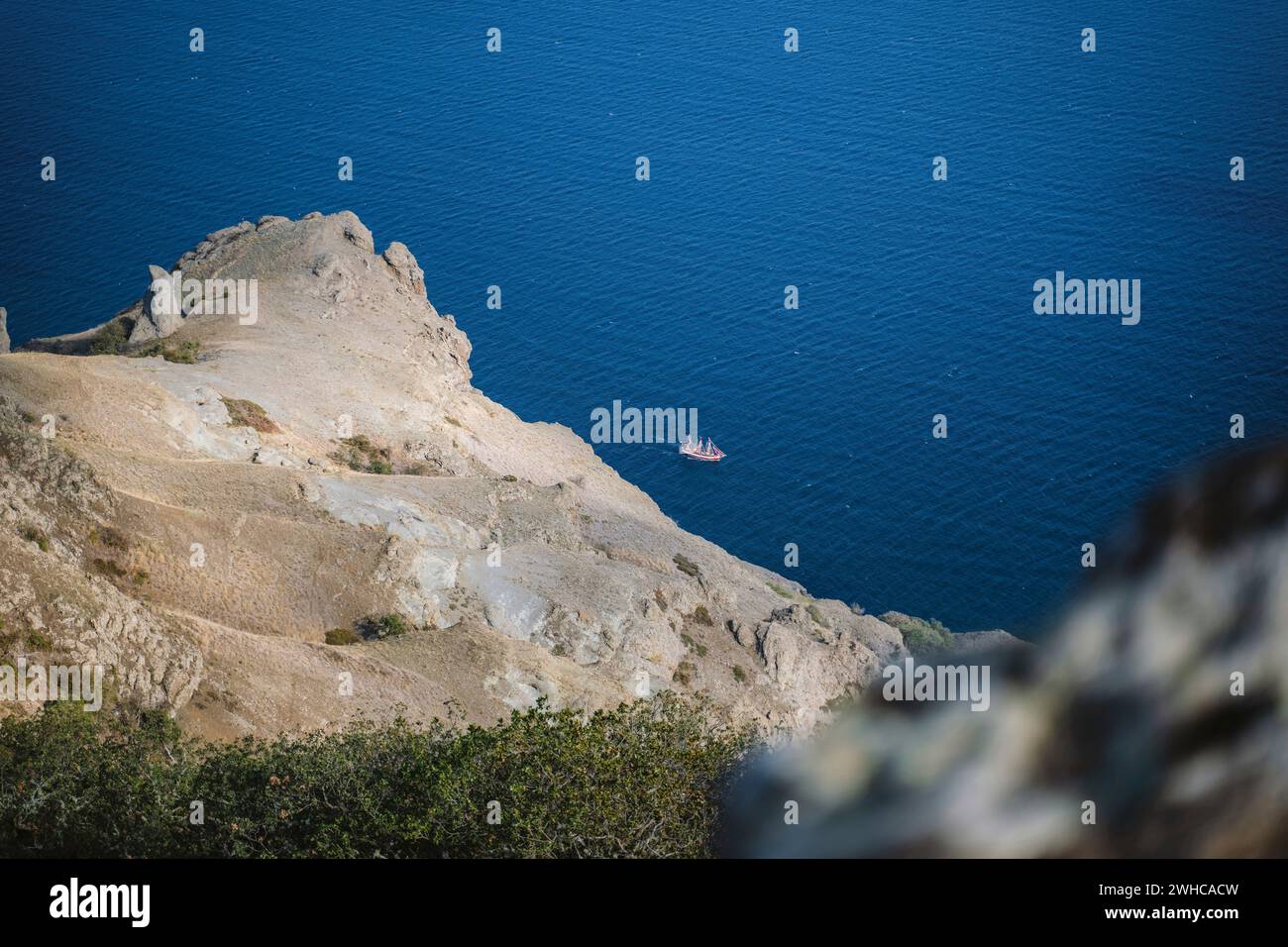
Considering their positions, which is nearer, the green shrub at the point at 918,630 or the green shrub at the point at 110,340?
A: the green shrub at the point at 918,630

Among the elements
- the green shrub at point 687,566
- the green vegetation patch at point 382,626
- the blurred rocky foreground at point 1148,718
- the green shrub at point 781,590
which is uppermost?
the green shrub at point 687,566

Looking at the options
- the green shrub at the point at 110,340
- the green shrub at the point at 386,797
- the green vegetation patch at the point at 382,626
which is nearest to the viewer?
the green shrub at the point at 386,797

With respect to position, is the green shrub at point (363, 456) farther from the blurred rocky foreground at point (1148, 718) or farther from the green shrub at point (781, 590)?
the blurred rocky foreground at point (1148, 718)

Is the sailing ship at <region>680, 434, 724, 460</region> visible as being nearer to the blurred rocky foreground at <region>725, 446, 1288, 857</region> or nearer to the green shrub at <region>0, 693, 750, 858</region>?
the green shrub at <region>0, 693, 750, 858</region>

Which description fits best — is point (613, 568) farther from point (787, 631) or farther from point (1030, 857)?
point (1030, 857)

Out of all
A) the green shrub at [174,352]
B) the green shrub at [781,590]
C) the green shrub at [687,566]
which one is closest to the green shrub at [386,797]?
the green shrub at [687,566]

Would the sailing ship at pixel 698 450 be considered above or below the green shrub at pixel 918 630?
above

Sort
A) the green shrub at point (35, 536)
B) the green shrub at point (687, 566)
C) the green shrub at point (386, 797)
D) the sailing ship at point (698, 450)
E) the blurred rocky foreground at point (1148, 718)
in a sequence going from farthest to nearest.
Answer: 1. the sailing ship at point (698, 450)
2. the green shrub at point (687, 566)
3. the green shrub at point (35, 536)
4. the green shrub at point (386, 797)
5. the blurred rocky foreground at point (1148, 718)

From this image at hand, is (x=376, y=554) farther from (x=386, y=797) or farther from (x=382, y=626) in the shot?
(x=386, y=797)
